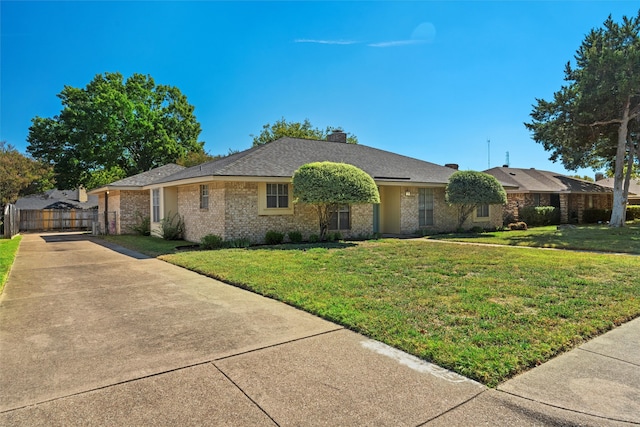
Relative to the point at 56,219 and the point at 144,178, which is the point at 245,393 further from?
the point at 56,219

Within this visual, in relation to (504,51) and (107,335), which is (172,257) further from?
(504,51)

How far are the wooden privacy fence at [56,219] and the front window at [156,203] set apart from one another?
38.2ft

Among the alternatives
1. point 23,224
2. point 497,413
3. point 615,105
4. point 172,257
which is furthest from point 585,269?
point 23,224

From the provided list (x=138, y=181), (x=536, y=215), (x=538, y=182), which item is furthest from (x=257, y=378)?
(x=538, y=182)

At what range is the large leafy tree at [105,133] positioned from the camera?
3172 cm

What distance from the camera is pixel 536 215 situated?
81.2ft

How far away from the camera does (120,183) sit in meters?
20.4

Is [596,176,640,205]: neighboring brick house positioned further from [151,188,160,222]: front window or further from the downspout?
the downspout

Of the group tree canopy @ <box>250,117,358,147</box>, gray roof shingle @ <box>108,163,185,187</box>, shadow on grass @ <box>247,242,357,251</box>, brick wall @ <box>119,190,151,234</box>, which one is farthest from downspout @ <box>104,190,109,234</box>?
tree canopy @ <box>250,117,358,147</box>

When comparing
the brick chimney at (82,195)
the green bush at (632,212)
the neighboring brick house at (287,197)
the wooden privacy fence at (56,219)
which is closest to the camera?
the neighboring brick house at (287,197)

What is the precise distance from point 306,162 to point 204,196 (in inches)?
169

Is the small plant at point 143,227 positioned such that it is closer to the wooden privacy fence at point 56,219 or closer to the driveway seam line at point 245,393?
the wooden privacy fence at point 56,219

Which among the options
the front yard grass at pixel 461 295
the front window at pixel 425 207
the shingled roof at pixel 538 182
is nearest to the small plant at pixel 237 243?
the front yard grass at pixel 461 295

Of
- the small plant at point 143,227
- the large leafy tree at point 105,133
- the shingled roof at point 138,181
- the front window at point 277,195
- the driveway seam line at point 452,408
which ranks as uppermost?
the large leafy tree at point 105,133
